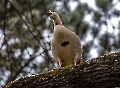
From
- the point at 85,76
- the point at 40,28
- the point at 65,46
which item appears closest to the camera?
the point at 85,76

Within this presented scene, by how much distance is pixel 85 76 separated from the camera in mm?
2676

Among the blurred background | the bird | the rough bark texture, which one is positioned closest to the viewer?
the rough bark texture

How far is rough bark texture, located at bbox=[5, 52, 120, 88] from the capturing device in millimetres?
2611

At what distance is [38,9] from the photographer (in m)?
6.34

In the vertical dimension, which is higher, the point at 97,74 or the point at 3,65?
the point at 3,65

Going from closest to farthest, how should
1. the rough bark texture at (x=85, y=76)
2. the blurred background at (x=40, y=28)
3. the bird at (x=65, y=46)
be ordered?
the rough bark texture at (x=85, y=76) → the bird at (x=65, y=46) → the blurred background at (x=40, y=28)

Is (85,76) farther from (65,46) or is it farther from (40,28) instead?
(40,28)

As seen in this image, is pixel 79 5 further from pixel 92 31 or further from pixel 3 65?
pixel 3 65

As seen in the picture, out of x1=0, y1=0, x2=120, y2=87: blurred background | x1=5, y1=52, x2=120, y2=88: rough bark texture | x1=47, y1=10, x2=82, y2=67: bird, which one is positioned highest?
x1=0, y1=0, x2=120, y2=87: blurred background

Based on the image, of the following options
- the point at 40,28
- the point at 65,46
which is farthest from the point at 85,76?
the point at 40,28

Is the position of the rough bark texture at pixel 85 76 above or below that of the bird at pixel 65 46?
below

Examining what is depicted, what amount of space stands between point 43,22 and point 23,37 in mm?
639

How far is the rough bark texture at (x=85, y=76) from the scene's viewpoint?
2611 millimetres

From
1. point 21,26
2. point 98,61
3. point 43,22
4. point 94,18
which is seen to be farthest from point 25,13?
point 98,61
